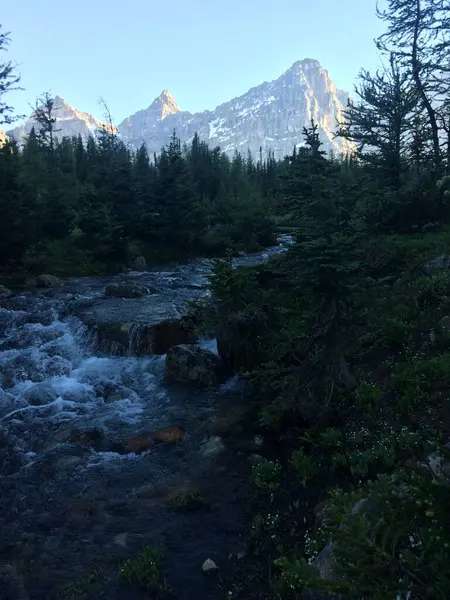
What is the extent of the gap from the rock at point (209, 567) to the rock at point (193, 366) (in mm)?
6791

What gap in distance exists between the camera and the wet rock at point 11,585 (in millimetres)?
6176

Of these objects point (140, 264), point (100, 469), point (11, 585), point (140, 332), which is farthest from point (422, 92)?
point (11, 585)

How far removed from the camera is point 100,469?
9.40 metres

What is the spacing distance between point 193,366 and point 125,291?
1019cm

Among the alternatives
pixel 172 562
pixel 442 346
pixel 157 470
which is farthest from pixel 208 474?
pixel 442 346

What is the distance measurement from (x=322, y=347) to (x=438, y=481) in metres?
5.94

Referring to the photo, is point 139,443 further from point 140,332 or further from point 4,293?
point 4,293

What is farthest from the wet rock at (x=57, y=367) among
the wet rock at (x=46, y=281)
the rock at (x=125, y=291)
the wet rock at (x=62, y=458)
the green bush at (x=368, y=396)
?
the wet rock at (x=46, y=281)

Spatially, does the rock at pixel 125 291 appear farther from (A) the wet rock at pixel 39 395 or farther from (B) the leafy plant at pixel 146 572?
(B) the leafy plant at pixel 146 572

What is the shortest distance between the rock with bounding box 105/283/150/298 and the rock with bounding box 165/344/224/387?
8956mm

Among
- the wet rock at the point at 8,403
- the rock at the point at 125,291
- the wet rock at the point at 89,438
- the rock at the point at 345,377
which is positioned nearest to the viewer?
the rock at the point at 345,377

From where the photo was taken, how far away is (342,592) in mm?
3041

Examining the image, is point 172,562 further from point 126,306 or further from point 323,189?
point 126,306

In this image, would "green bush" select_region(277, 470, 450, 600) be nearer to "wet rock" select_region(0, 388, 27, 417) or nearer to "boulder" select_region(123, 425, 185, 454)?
"boulder" select_region(123, 425, 185, 454)
